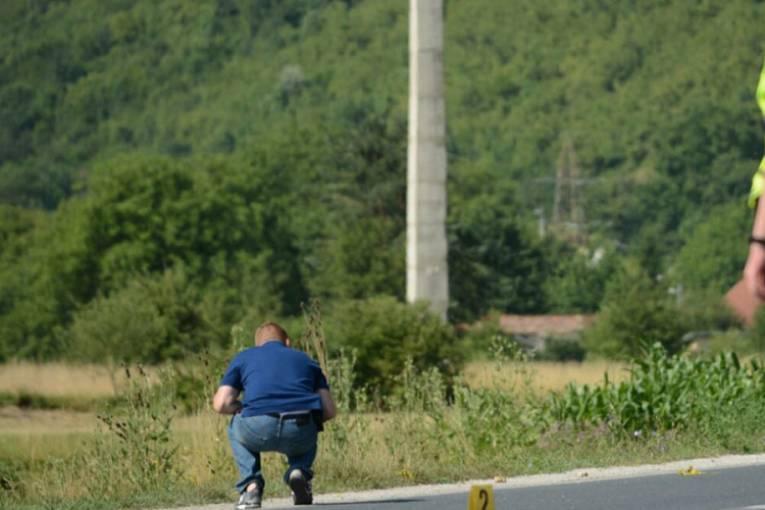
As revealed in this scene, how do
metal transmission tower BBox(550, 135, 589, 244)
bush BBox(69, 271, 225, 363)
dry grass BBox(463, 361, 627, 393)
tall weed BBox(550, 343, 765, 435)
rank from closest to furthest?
1. dry grass BBox(463, 361, 627, 393)
2. tall weed BBox(550, 343, 765, 435)
3. bush BBox(69, 271, 225, 363)
4. metal transmission tower BBox(550, 135, 589, 244)

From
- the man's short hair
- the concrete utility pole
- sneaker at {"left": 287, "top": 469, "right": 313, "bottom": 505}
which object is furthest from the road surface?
the concrete utility pole

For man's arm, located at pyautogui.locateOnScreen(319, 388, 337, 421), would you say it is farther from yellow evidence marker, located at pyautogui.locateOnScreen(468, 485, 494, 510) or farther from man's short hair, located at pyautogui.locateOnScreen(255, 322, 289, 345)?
yellow evidence marker, located at pyautogui.locateOnScreen(468, 485, 494, 510)

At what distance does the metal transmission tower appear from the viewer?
18038cm

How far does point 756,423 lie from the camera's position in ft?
63.5

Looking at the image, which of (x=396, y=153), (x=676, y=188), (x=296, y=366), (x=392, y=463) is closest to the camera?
(x=296, y=366)

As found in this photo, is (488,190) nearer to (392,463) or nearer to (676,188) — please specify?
(676,188)

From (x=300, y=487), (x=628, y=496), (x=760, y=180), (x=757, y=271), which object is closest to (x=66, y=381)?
(x=628, y=496)

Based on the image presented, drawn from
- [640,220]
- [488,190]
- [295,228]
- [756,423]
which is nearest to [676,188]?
[640,220]

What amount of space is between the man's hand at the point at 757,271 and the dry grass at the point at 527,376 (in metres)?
13.4

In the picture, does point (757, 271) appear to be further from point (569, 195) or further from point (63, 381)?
point (569, 195)

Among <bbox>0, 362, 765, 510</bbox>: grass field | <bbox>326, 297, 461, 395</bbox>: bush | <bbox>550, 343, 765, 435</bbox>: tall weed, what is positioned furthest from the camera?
<bbox>326, 297, 461, 395</bbox>: bush

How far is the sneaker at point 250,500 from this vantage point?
12.6 metres

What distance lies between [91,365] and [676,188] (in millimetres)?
116338

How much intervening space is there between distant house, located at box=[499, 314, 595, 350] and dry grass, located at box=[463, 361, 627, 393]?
67.2 m
